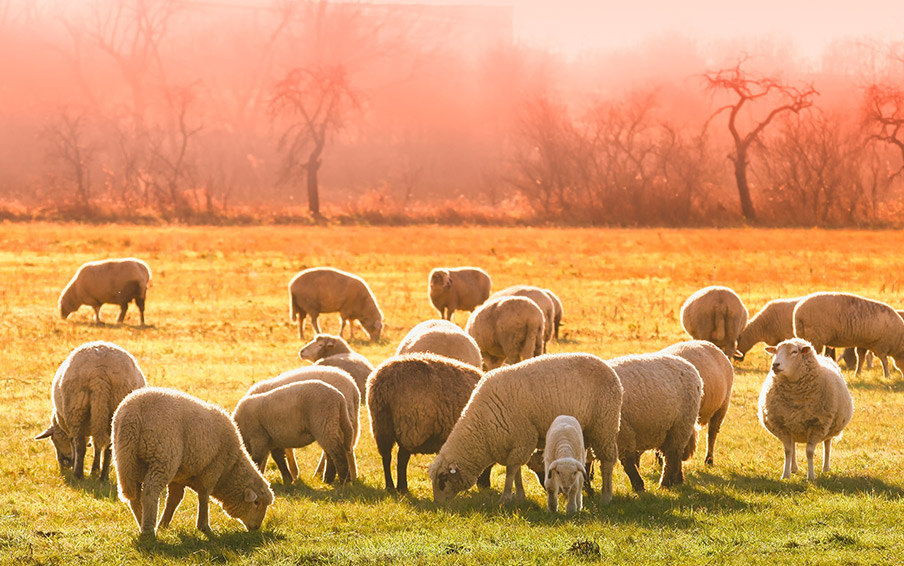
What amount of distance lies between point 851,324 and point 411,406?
32.0ft

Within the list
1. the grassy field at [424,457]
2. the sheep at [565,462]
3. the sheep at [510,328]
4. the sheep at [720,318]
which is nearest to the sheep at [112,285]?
the grassy field at [424,457]

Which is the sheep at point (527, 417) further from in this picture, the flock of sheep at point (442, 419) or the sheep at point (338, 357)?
the sheep at point (338, 357)

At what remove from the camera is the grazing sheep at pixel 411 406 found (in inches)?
407

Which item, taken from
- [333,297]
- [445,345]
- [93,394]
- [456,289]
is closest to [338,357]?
[445,345]

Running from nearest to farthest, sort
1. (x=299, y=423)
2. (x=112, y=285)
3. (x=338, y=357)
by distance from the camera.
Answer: (x=299, y=423) → (x=338, y=357) → (x=112, y=285)

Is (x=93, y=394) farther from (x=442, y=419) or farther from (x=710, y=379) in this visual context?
(x=710, y=379)

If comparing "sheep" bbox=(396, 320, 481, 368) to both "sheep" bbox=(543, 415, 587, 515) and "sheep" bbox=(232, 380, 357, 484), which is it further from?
"sheep" bbox=(543, 415, 587, 515)

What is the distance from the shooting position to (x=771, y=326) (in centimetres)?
1912

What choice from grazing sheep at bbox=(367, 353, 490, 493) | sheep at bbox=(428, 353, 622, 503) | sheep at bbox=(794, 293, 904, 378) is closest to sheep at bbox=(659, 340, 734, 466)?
sheep at bbox=(428, 353, 622, 503)

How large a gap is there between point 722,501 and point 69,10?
4431 inches

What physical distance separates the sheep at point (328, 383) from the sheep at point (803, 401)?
4.51 m

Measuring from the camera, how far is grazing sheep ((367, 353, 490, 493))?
10336 mm

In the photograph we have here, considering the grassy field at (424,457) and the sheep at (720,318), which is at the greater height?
the sheep at (720,318)

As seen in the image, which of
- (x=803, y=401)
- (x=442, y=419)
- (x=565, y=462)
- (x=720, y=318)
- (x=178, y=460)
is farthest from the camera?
(x=720, y=318)
